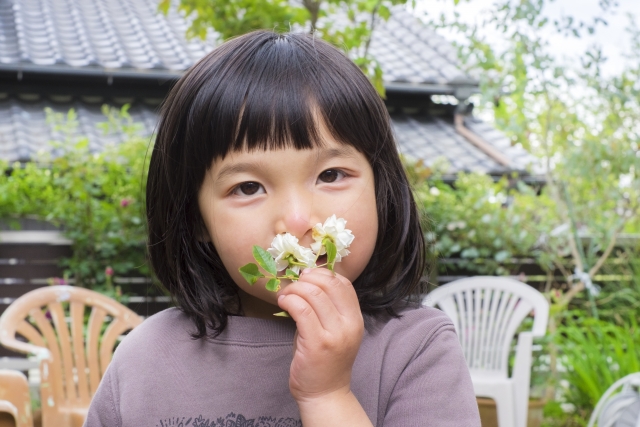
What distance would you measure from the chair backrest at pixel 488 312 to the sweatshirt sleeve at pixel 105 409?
277 cm

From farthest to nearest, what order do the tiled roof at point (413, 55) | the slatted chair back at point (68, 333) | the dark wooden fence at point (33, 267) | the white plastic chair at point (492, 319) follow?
the tiled roof at point (413, 55), the dark wooden fence at point (33, 267), the white plastic chair at point (492, 319), the slatted chair back at point (68, 333)

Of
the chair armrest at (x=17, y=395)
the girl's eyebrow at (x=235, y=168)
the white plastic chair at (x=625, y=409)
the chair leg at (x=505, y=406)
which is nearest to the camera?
the girl's eyebrow at (x=235, y=168)

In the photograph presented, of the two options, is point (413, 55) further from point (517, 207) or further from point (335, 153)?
point (335, 153)

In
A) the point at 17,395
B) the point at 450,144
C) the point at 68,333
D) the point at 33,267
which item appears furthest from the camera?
the point at 450,144

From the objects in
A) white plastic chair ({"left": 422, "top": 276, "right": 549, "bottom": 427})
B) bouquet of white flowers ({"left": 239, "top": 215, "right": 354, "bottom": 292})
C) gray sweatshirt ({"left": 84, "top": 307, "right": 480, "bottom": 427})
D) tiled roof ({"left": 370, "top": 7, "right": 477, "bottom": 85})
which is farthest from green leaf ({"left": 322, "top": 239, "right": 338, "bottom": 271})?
tiled roof ({"left": 370, "top": 7, "right": 477, "bottom": 85})

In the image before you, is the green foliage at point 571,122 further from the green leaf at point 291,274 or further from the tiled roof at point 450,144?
the green leaf at point 291,274

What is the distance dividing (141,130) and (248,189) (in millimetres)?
4915

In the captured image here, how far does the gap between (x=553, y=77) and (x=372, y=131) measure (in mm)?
3392

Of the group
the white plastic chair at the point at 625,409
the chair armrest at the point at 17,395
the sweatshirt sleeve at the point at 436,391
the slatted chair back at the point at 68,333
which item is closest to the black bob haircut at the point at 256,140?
the sweatshirt sleeve at the point at 436,391

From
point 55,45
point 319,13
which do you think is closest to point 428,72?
point 55,45

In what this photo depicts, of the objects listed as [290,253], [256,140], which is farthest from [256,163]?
[290,253]

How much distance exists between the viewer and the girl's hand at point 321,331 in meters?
0.79

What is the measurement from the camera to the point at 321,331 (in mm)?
792

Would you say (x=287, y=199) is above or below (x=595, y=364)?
above
